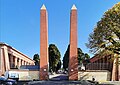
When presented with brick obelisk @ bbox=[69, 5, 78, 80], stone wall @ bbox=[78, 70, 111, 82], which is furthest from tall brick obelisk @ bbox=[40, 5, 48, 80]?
stone wall @ bbox=[78, 70, 111, 82]

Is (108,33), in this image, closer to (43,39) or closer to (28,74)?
(43,39)

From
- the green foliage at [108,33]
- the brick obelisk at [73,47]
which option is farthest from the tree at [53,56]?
the green foliage at [108,33]

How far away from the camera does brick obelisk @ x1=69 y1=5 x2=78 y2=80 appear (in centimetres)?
5622

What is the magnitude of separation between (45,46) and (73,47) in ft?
19.5

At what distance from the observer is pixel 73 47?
188ft

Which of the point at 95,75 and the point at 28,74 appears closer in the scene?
the point at 95,75

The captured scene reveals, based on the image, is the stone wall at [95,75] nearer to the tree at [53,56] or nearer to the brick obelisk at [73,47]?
the brick obelisk at [73,47]

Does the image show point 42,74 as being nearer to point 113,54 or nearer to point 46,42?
point 46,42

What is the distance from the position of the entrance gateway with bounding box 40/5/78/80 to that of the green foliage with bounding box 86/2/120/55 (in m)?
9.40

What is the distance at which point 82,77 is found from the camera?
185 ft

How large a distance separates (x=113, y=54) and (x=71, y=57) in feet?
37.4

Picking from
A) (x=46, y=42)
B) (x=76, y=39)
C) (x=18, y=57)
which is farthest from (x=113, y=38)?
(x=18, y=57)

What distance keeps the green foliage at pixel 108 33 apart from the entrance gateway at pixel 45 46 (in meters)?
9.40

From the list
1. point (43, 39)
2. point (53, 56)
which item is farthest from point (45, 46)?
point (53, 56)
